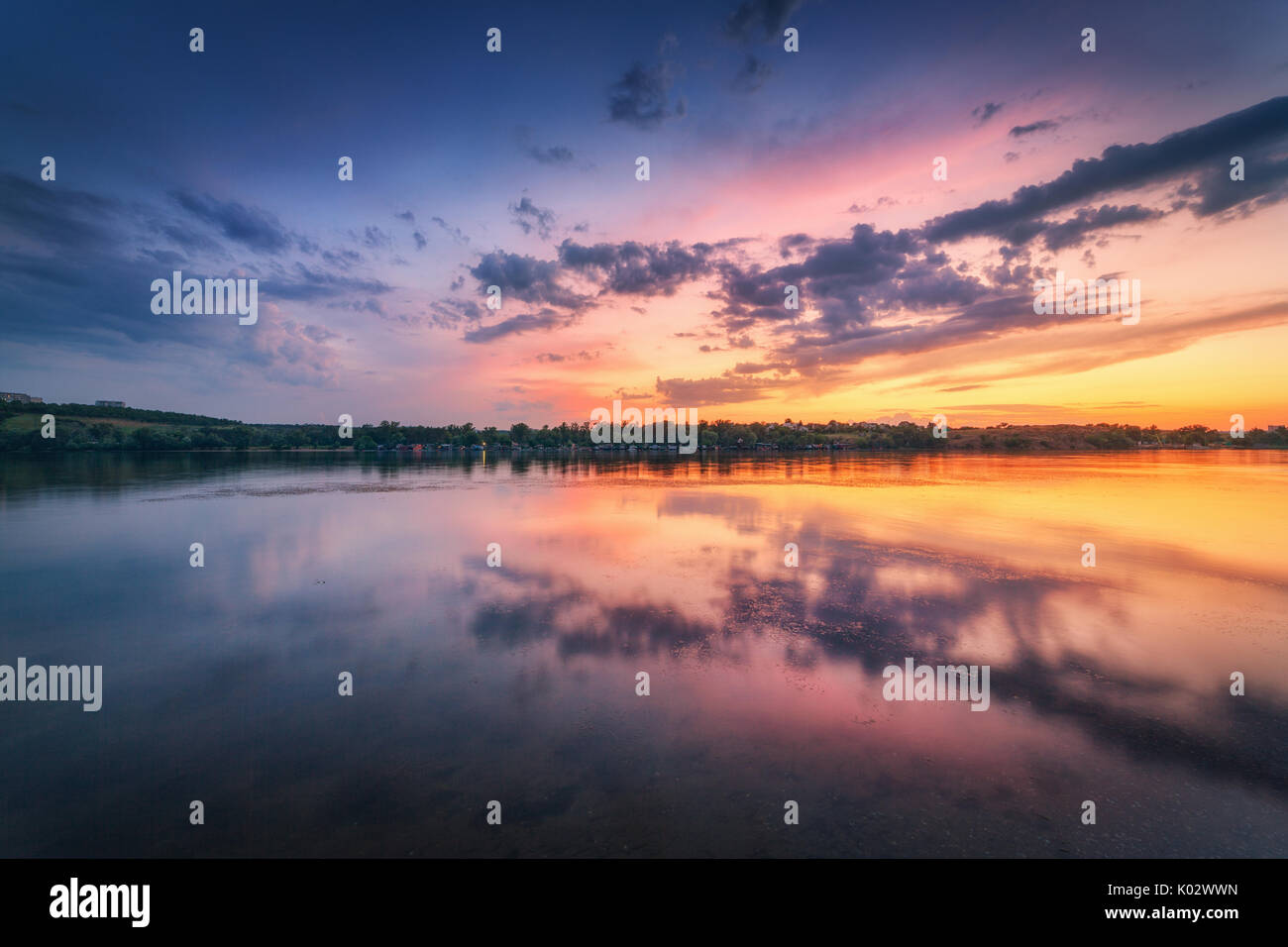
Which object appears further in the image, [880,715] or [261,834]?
[880,715]

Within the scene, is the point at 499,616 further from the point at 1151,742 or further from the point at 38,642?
the point at 1151,742

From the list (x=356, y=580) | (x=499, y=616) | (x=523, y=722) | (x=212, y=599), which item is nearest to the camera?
(x=523, y=722)

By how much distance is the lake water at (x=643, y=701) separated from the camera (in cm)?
548

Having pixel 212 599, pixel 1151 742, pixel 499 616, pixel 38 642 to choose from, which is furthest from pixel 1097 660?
pixel 38 642

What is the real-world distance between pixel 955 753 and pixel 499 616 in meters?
9.43

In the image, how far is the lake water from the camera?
548 cm

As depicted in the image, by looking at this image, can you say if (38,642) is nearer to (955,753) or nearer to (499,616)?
(499,616)

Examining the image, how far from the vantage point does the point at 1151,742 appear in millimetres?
6918

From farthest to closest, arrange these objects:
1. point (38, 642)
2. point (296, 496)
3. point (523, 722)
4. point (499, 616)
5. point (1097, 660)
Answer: point (296, 496)
point (499, 616)
point (38, 642)
point (1097, 660)
point (523, 722)

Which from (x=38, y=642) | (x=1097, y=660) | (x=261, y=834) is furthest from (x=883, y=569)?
(x=38, y=642)

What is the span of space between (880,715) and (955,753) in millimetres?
1142

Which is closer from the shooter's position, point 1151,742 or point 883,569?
point 1151,742

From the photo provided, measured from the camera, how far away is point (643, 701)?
26.9 ft
